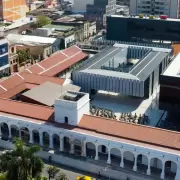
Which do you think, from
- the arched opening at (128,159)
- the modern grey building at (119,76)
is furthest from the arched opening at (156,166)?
the modern grey building at (119,76)

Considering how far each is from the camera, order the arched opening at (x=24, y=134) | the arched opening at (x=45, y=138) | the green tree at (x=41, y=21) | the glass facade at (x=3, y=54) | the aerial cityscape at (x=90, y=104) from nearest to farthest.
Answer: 1. the aerial cityscape at (x=90, y=104)
2. the arched opening at (x=45, y=138)
3. the arched opening at (x=24, y=134)
4. the glass facade at (x=3, y=54)
5. the green tree at (x=41, y=21)

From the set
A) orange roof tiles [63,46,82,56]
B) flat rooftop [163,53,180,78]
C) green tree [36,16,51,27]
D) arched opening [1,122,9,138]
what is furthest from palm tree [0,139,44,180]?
green tree [36,16,51,27]

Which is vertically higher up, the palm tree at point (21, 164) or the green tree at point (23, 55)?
the green tree at point (23, 55)

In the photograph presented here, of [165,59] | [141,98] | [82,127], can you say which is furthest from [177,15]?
[82,127]

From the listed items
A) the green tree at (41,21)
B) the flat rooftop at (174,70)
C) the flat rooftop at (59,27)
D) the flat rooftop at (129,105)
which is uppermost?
the green tree at (41,21)

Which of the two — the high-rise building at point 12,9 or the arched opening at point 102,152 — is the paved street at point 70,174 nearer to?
the arched opening at point 102,152

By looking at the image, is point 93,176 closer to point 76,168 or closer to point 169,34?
point 76,168
